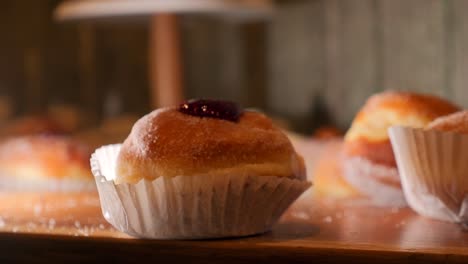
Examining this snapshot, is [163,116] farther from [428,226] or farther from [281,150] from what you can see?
[428,226]

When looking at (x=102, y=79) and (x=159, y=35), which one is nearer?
(x=159, y=35)

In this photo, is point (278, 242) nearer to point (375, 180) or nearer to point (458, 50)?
point (375, 180)

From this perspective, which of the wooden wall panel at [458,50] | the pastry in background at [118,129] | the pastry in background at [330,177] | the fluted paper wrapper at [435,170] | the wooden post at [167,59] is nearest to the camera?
the fluted paper wrapper at [435,170]

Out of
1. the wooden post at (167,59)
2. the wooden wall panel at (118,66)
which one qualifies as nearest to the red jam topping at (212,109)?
the wooden post at (167,59)

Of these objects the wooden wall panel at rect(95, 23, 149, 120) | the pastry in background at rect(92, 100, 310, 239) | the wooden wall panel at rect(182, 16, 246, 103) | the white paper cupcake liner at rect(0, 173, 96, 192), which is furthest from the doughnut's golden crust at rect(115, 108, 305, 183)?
the wooden wall panel at rect(95, 23, 149, 120)

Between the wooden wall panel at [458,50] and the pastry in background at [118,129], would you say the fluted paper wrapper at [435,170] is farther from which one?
the pastry in background at [118,129]

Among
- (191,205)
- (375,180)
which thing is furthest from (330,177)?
(191,205)

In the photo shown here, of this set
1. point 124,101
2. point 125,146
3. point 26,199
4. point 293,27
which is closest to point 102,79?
point 124,101
